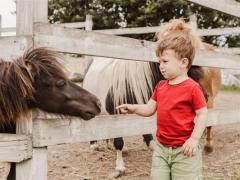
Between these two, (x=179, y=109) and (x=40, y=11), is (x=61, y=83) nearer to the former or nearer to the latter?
(x=40, y=11)

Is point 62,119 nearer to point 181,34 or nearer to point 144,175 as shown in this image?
point 181,34

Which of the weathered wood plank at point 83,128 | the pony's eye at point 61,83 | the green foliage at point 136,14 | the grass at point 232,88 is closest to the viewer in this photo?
the weathered wood plank at point 83,128

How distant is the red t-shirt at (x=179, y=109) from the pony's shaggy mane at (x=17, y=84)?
0.77 metres

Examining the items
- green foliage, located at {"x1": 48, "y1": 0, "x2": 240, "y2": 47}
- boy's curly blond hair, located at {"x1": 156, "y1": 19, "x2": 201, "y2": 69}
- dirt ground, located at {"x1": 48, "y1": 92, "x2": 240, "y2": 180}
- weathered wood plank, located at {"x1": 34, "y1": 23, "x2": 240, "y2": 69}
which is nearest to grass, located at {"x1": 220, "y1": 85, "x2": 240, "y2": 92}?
green foliage, located at {"x1": 48, "y1": 0, "x2": 240, "y2": 47}

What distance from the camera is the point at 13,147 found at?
2.43m

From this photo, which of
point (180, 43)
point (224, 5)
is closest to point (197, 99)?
point (180, 43)

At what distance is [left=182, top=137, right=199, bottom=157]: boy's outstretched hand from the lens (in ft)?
7.54

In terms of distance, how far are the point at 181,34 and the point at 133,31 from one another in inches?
243

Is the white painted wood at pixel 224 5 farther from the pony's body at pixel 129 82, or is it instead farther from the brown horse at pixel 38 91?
the brown horse at pixel 38 91

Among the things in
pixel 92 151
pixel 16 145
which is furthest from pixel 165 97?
pixel 92 151

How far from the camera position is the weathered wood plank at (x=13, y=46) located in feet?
8.02

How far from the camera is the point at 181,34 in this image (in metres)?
2.42

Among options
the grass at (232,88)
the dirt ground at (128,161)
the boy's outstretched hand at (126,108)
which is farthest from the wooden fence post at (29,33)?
the grass at (232,88)

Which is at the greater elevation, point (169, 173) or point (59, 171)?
point (169, 173)
